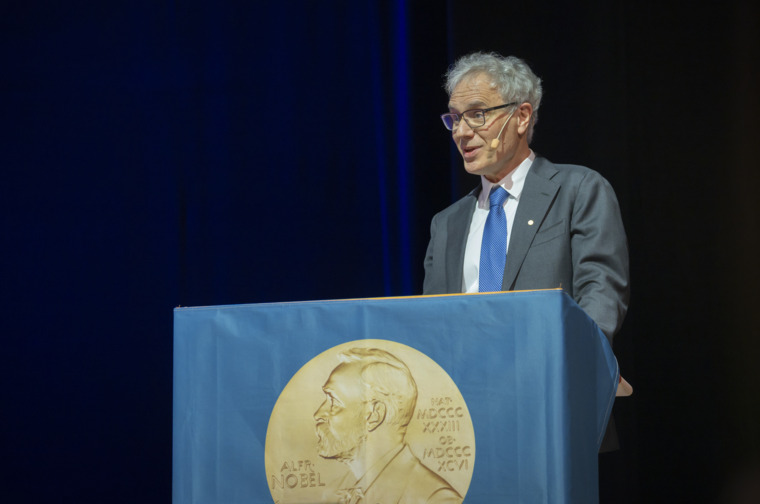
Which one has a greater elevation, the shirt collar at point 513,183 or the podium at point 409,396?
the shirt collar at point 513,183

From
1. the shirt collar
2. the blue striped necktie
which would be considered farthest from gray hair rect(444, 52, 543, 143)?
the blue striped necktie

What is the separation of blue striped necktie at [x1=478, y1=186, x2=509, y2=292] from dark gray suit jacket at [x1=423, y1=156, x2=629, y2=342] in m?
0.03

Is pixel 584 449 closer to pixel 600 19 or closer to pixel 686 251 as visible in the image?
pixel 686 251

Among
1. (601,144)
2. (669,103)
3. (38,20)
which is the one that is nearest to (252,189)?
(38,20)

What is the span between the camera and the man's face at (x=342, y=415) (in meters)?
1.30

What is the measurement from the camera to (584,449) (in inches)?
51.1

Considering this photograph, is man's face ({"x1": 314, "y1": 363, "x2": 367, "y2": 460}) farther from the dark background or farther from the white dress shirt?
the dark background

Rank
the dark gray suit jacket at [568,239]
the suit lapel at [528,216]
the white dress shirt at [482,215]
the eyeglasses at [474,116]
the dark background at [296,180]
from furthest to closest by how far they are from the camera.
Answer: the dark background at [296,180] → the eyeglasses at [474,116] → the white dress shirt at [482,215] → the suit lapel at [528,216] → the dark gray suit jacket at [568,239]

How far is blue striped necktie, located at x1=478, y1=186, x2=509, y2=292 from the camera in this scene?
2059mm

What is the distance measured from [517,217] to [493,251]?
0.33ft

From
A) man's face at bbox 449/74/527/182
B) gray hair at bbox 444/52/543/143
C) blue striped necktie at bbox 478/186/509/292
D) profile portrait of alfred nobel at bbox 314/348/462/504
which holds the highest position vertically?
gray hair at bbox 444/52/543/143

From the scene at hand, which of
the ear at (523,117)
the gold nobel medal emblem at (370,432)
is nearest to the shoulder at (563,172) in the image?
the ear at (523,117)

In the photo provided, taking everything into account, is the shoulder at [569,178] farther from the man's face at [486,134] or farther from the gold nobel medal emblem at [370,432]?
the gold nobel medal emblem at [370,432]

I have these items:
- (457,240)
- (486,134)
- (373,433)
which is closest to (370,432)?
(373,433)
